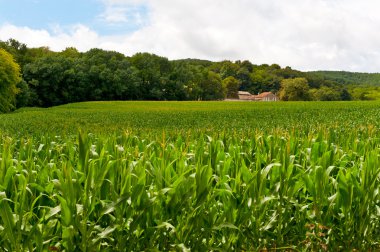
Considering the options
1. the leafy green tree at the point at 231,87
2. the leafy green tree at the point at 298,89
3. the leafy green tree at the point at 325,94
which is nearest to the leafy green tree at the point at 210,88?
the leafy green tree at the point at 298,89

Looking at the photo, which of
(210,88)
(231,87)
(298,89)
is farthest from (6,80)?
(231,87)

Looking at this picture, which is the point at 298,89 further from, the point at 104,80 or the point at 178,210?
the point at 178,210

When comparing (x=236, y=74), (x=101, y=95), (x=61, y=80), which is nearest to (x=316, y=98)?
(x=236, y=74)

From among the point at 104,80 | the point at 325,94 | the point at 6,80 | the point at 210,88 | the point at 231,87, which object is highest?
the point at 104,80

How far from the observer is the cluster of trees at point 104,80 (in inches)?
3861

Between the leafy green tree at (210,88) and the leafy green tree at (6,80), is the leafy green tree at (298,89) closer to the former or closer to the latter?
the leafy green tree at (210,88)

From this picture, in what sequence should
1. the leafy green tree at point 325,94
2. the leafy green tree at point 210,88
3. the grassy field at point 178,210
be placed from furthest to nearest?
1. the leafy green tree at point 325,94
2. the leafy green tree at point 210,88
3. the grassy field at point 178,210

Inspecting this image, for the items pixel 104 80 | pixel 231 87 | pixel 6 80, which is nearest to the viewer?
pixel 6 80

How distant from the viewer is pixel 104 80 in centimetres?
10519

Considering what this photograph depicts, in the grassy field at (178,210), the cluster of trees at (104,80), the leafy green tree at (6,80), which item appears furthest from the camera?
the cluster of trees at (104,80)

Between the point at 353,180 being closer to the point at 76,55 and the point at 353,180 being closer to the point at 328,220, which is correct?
the point at 328,220

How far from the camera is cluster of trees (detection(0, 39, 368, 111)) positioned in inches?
3861

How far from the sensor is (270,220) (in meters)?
5.05

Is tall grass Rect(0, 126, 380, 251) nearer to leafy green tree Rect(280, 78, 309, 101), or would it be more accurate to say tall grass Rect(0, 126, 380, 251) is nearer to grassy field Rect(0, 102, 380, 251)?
grassy field Rect(0, 102, 380, 251)
